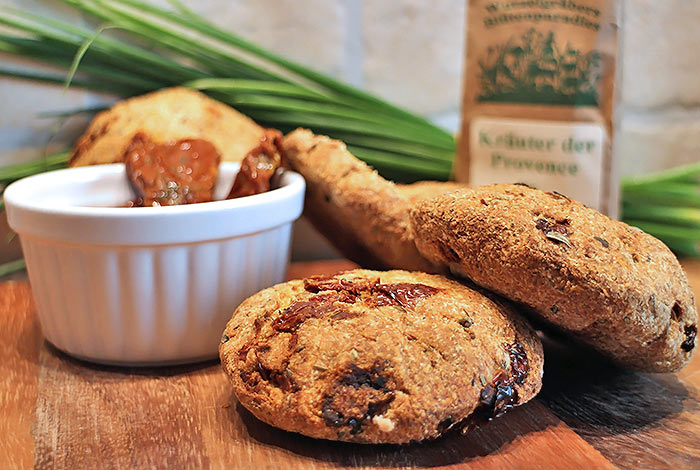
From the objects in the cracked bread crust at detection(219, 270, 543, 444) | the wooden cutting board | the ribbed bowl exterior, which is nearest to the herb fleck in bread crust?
the ribbed bowl exterior

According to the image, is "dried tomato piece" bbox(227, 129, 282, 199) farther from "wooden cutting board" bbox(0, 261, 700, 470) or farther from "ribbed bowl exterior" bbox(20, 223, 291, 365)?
"wooden cutting board" bbox(0, 261, 700, 470)

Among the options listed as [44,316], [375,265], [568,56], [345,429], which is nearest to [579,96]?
[568,56]

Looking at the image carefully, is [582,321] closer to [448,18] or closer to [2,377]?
[2,377]

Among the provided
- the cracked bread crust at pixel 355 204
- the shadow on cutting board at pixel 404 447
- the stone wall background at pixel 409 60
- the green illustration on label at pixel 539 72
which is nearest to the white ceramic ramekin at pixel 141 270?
the cracked bread crust at pixel 355 204

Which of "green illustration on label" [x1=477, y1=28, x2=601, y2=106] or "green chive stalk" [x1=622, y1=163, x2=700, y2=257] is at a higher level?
"green illustration on label" [x1=477, y1=28, x2=601, y2=106]

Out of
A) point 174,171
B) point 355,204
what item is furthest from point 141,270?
point 355,204
